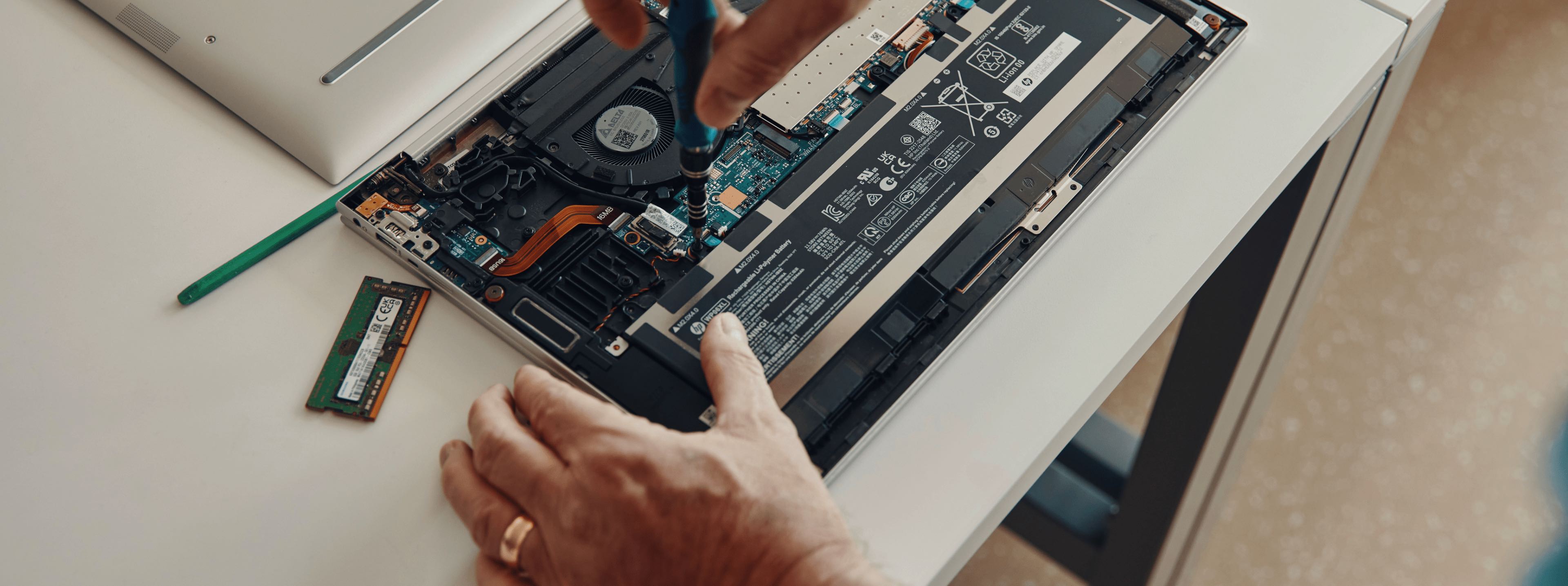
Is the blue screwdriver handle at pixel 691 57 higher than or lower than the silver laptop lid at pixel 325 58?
higher

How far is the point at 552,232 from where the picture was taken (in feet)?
3.72

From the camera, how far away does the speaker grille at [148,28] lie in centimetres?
126

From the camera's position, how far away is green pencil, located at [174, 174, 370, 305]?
3.69ft

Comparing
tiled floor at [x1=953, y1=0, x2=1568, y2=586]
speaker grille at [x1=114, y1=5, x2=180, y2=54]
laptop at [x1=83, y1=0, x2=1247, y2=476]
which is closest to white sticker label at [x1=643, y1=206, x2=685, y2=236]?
laptop at [x1=83, y1=0, x2=1247, y2=476]

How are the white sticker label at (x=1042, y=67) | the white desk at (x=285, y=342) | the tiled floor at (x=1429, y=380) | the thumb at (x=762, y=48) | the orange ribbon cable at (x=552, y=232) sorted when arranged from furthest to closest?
the tiled floor at (x=1429, y=380) → the white sticker label at (x=1042, y=67) → the orange ribbon cable at (x=552, y=232) → the white desk at (x=285, y=342) → the thumb at (x=762, y=48)

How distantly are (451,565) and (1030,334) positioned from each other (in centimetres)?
55

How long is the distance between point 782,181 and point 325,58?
49cm

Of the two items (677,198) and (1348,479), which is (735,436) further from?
(1348,479)

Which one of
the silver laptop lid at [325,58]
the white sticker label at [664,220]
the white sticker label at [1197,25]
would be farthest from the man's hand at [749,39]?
the white sticker label at [1197,25]

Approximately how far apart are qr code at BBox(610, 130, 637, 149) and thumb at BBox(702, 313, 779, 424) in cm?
24

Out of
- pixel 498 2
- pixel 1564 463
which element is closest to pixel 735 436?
pixel 498 2

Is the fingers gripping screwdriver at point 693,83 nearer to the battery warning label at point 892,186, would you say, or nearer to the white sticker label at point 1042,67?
the battery warning label at point 892,186

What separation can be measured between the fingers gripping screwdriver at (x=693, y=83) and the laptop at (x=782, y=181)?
0.26ft

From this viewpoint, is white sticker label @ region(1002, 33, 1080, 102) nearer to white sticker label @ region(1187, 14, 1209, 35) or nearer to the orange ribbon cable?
white sticker label @ region(1187, 14, 1209, 35)
